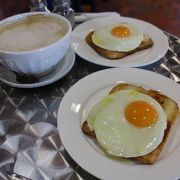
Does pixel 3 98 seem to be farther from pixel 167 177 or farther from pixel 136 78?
pixel 167 177

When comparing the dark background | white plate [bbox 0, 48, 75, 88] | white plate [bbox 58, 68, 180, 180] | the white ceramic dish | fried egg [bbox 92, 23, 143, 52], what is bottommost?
the dark background

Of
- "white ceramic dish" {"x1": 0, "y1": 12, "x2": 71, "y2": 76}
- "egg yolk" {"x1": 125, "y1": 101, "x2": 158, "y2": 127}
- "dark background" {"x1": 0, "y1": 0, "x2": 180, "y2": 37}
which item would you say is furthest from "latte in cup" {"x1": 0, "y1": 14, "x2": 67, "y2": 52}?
"dark background" {"x1": 0, "y1": 0, "x2": 180, "y2": 37}

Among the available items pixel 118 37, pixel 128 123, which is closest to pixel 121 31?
pixel 118 37

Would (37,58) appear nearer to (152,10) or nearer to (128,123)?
(128,123)

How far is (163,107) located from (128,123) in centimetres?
12

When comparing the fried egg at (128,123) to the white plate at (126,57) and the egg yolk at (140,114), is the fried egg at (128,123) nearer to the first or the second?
the egg yolk at (140,114)

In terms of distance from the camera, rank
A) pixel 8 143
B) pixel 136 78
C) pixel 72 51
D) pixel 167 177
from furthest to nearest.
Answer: pixel 72 51
pixel 136 78
pixel 8 143
pixel 167 177

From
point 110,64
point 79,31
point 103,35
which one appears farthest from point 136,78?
point 79,31

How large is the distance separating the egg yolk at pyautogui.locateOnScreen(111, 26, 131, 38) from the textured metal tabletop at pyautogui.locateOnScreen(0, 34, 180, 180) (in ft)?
0.44

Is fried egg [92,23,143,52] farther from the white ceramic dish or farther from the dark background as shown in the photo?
the dark background

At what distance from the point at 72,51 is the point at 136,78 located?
24cm

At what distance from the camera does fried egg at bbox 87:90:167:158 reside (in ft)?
1.93

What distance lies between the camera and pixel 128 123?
0.63 meters

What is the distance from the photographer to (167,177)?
1.78 ft
